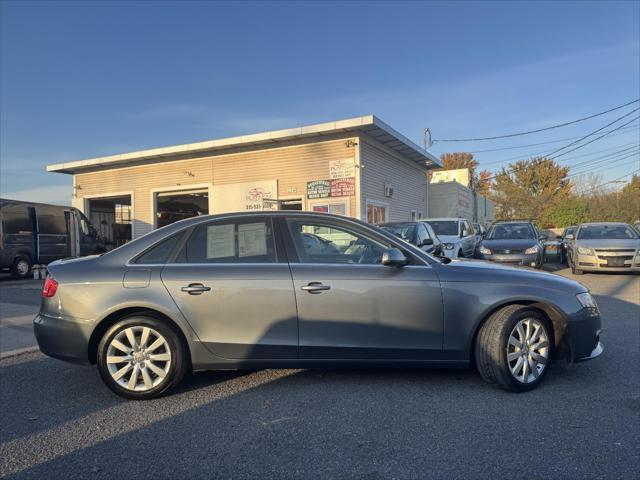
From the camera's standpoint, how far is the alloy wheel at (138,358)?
3.87 meters

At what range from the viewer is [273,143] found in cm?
1762

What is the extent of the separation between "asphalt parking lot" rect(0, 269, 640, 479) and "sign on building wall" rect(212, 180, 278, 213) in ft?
44.7

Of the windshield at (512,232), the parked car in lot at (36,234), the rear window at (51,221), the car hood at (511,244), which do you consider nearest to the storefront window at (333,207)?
the windshield at (512,232)

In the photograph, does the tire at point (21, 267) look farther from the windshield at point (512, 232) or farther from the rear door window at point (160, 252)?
the windshield at point (512, 232)

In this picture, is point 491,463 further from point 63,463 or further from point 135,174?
point 135,174

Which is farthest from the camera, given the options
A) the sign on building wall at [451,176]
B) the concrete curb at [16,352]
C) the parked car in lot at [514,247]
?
the sign on building wall at [451,176]

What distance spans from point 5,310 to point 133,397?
611cm

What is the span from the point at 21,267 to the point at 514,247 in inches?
602

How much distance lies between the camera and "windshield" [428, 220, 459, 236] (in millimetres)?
14305

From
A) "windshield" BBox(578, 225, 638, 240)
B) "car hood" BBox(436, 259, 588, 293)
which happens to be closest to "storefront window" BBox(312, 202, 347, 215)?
"windshield" BBox(578, 225, 638, 240)

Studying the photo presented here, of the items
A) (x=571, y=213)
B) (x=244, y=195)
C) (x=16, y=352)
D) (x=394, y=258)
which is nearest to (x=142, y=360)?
(x=394, y=258)

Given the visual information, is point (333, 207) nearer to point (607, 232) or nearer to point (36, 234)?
point (607, 232)

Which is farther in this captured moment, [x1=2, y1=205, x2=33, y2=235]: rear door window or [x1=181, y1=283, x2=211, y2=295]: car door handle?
[x1=2, y1=205, x2=33, y2=235]: rear door window

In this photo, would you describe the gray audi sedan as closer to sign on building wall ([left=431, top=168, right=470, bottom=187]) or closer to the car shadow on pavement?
the car shadow on pavement
